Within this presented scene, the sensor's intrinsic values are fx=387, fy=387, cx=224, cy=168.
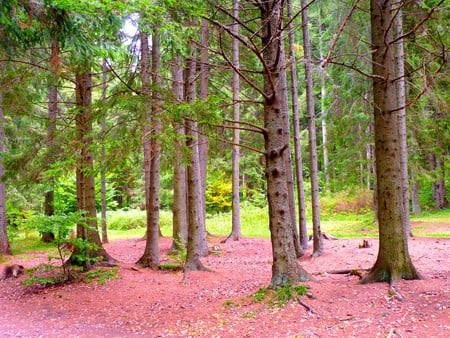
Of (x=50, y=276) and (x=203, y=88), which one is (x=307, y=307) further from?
(x=203, y=88)

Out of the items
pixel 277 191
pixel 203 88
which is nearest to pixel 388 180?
pixel 277 191

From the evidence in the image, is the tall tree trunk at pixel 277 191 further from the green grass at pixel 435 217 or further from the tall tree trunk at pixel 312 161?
the green grass at pixel 435 217

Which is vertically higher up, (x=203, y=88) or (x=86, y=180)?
(x=203, y=88)

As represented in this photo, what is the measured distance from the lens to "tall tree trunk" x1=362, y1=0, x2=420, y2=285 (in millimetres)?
5539

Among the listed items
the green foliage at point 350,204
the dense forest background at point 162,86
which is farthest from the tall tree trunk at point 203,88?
the green foliage at point 350,204

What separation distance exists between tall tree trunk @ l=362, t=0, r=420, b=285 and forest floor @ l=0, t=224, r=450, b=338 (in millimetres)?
245

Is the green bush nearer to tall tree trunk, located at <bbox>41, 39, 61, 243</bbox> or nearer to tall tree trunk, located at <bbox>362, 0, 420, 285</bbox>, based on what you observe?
tall tree trunk, located at <bbox>41, 39, 61, 243</bbox>

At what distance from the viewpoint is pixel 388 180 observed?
5.67m

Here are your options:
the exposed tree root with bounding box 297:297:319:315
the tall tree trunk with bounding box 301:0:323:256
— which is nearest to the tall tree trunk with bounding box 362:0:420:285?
the exposed tree root with bounding box 297:297:319:315

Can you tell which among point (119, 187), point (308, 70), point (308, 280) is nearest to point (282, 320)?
point (308, 280)

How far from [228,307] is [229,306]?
3 centimetres

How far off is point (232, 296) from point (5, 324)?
3.49 meters

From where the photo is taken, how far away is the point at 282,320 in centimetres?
476

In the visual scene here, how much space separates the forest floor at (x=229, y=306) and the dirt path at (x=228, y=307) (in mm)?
12
